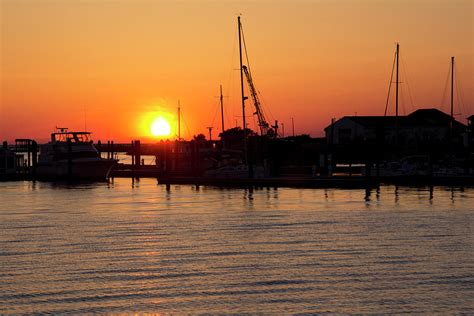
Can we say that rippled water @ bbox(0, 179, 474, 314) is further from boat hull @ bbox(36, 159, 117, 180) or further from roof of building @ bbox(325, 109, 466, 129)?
roof of building @ bbox(325, 109, 466, 129)

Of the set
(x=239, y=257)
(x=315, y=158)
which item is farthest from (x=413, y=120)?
(x=239, y=257)

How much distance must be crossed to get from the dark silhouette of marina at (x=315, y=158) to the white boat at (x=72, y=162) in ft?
0.74

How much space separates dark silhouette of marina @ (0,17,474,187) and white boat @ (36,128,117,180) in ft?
0.74

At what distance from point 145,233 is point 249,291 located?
1533 cm

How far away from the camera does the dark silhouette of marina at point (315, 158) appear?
75.4 metres

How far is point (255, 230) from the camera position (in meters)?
38.4

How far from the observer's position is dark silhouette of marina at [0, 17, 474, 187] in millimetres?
75438

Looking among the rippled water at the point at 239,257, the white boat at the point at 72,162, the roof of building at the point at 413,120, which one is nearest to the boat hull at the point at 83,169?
the white boat at the point at 72,162

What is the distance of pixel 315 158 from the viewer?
144 m

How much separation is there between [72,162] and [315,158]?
6598 cm

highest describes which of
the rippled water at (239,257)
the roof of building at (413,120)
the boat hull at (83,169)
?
the roof of building at (413,120)

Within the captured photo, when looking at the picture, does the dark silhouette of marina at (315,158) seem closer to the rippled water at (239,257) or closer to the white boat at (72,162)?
the white boat at (72,162)

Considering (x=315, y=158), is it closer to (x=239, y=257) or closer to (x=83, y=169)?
(x=83, y=169)

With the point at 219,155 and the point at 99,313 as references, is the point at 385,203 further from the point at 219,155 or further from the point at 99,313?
the point at 219,155
